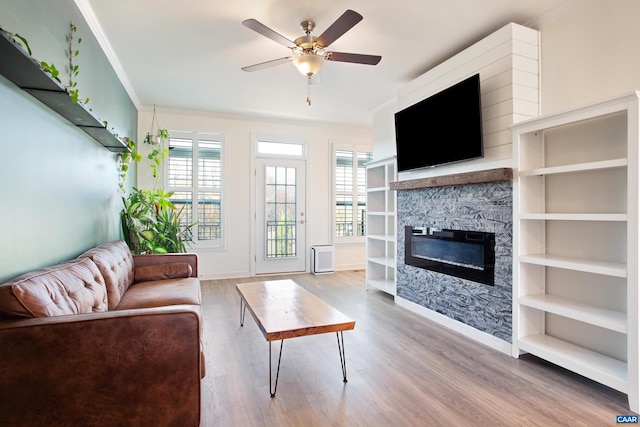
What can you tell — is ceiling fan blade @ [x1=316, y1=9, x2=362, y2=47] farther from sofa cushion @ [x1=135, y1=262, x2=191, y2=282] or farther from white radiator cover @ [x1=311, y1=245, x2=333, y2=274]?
white radiator cover @ [x1=311, y1=245, x2=333, y2=274]

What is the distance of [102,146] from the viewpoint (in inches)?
125

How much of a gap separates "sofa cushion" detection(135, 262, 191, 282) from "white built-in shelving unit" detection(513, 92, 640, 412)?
3006 mm

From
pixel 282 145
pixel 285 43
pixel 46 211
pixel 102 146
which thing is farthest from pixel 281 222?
pixel 46 211

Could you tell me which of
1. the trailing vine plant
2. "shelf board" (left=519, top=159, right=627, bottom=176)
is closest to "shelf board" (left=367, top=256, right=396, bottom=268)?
"shelf board" (left=519, top=159, right=627, bottom=176)

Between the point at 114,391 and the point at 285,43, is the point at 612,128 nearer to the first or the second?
the point at 285,43

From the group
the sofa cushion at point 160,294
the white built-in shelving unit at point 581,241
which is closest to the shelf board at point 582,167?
the white built-in shelving unit at point 581,241

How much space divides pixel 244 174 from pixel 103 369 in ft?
14.9

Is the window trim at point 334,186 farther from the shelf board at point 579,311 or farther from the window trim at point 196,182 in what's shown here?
the shelf board at point 579,311

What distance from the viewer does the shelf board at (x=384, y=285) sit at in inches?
173

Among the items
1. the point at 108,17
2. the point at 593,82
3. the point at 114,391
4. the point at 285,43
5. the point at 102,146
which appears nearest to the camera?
the point at 114,391

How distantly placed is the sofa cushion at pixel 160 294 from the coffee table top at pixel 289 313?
1.44 ft

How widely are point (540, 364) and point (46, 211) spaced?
3.54m

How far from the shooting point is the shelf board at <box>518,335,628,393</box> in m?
2.05

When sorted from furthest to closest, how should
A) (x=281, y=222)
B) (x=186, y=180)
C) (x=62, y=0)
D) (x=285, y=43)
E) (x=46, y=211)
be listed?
(x=281, y=222) < (x=186, y=180) < (x=285, y=43) < (x=62, y=0) < (x=46, y=211)
